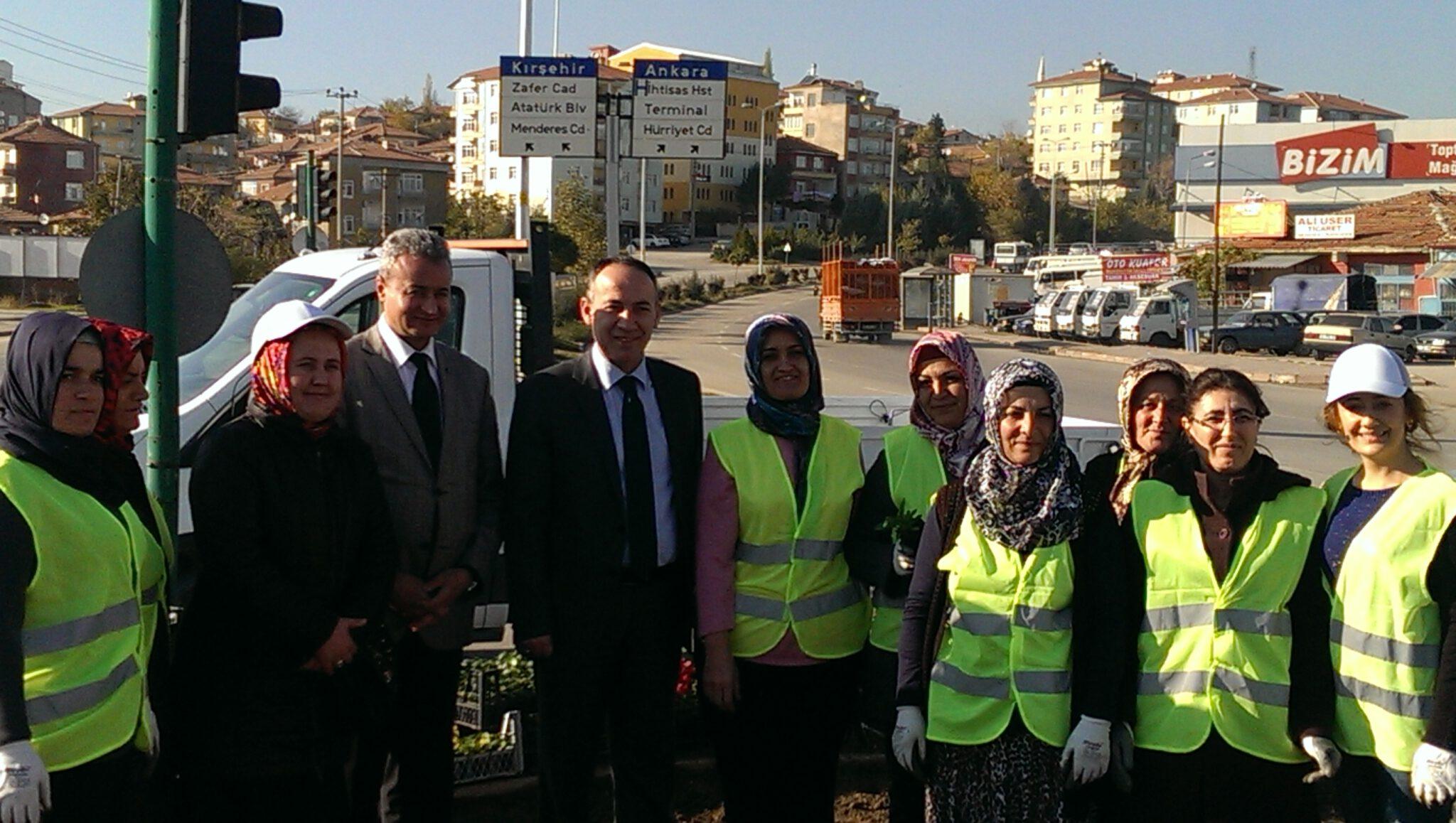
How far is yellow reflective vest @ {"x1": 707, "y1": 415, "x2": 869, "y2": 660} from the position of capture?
13.2ft

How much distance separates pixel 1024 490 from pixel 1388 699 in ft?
3.59

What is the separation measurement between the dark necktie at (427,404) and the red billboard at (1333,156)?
76504mm

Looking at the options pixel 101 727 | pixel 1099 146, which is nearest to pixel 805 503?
pixel 101 727

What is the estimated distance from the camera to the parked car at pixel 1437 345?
35594mm

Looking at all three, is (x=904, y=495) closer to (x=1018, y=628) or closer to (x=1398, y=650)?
(x=1018, y=628)

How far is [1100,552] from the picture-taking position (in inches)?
141

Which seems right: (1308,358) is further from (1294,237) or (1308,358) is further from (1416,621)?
(1416,621)

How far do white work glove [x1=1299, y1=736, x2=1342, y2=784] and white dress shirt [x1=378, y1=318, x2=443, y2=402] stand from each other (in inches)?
108

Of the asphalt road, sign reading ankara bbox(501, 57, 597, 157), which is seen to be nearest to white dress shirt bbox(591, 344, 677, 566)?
the asphalt road

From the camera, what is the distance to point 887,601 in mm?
4035

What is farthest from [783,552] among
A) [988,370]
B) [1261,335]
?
[1261,335]

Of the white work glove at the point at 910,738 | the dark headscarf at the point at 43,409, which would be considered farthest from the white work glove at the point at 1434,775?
the dark headscarf at the point at 43,409

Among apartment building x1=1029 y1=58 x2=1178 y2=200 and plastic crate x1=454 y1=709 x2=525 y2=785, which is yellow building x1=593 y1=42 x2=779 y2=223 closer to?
apartment building x1=1029 y1=58 x2=1178 y2=200

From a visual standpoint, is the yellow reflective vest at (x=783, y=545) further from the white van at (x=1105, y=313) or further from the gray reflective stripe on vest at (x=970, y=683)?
the white van at (x=1105, y=313)
